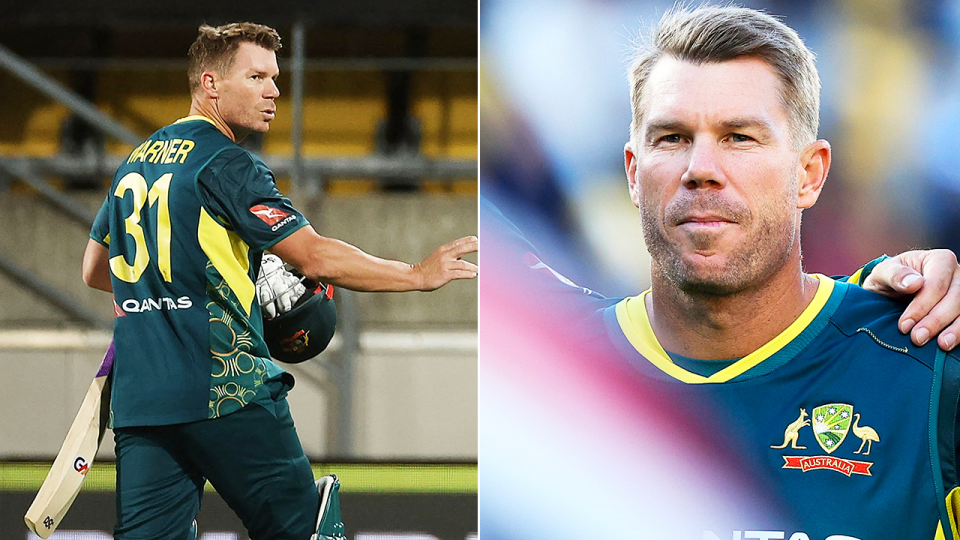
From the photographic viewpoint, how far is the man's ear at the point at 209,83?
7.80 ft

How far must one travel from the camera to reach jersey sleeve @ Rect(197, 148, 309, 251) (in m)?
2.21

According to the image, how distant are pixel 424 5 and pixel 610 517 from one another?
82.5 inches

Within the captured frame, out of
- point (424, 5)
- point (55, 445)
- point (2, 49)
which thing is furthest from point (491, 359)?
point (2, 49)

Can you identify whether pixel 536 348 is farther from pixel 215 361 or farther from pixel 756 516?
pixel 215 361

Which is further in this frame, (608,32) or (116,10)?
(116,10)

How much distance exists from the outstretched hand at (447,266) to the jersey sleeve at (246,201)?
1.11ft

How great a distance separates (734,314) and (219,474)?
1.27m

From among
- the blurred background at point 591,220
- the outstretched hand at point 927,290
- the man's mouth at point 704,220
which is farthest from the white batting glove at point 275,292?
the outstretched hand at point 927,290

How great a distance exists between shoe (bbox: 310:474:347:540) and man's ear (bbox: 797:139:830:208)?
4.42ft

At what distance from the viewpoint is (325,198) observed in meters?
3.93

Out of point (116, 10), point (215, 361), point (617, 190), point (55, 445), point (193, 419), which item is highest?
point (116, 10)

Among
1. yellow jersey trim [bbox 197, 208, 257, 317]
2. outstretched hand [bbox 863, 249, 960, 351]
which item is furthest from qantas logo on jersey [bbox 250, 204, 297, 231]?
outstretched hand [bbox 863, 249, 960, 351]

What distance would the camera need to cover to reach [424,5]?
10.7 ft

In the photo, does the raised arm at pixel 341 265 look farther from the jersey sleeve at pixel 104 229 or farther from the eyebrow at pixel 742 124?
the eyebrow at pixel 742 124
